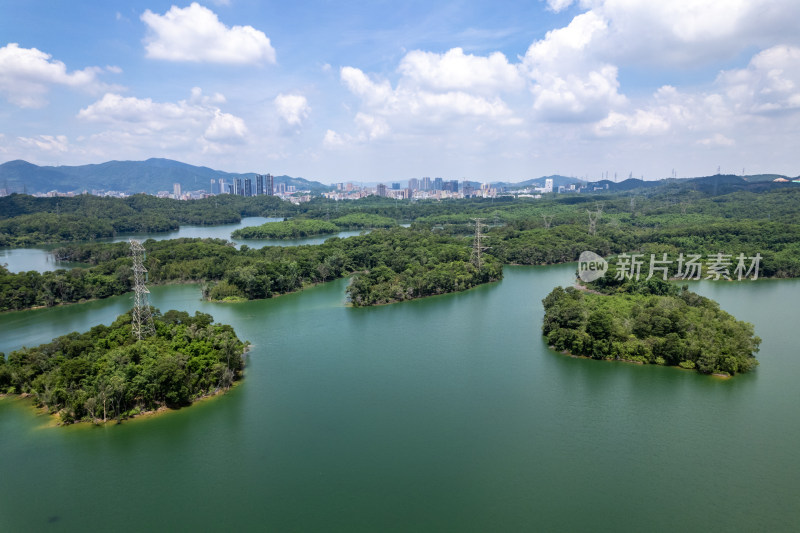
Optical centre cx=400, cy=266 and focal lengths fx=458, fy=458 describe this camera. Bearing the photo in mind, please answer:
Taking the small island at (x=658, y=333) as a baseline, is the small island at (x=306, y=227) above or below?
above

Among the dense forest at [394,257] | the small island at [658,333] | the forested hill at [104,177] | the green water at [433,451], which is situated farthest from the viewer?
the forested hill at [104,177]

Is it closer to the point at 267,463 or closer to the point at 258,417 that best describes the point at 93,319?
the point at 258,417

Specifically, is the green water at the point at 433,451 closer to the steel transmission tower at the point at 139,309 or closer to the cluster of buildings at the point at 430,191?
the steel transmission tower at the point at 139,309

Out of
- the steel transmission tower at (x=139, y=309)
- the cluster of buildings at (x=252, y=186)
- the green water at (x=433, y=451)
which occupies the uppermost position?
the cluster of buildings at (x=252, y=186)

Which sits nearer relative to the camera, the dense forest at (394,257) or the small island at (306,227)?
the dense forest at (394,257)

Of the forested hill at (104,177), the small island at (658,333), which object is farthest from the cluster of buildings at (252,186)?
the small island at (658,333)

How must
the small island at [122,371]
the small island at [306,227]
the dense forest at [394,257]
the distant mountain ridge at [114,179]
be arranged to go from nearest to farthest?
1. the small island at [122,371]
2. the dense forest at [394,257]
3. the small island at [306,227]
4. the distant mountain ridge at [114,179]

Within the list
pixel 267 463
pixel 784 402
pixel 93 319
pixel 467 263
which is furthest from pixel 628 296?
pixel 93 319

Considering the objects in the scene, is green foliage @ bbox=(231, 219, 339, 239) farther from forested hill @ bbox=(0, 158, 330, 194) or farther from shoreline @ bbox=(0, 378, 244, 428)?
forested hill @ bbox=(0, 158, 330, 194)
